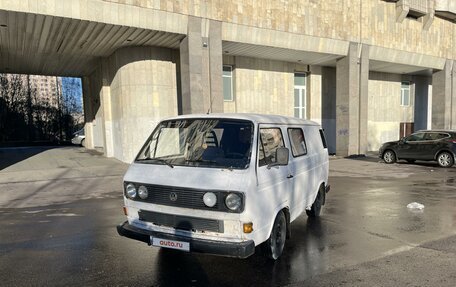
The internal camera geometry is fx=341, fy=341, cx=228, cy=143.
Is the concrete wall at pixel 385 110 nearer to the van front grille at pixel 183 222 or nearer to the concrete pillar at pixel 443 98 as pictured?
the concrete pillar at pixel 443 98

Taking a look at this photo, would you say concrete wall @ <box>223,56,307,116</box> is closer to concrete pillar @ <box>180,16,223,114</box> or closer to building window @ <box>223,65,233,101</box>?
building window @ <box>223,65,233,101</box>

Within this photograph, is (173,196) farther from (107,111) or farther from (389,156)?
(107,111)

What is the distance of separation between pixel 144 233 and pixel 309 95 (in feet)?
64.7

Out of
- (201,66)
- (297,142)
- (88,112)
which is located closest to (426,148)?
(201,66)

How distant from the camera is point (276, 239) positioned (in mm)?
4586

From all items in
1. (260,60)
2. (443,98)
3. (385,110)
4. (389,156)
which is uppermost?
(260,60)

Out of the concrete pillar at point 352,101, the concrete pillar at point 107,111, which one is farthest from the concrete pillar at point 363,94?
the concrete pillar at point 107,111

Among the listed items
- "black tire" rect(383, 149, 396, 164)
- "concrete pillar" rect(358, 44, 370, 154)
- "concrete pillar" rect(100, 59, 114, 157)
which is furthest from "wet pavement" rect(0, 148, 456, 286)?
"concrete pillar" rect(358, 44, 370, 154)

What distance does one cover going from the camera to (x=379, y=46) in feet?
68.8

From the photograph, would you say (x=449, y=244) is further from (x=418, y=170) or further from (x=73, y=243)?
(x=418, y=170)

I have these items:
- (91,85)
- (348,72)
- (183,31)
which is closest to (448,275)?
(183,31)

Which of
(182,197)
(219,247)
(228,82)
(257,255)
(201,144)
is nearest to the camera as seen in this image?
(219,247)

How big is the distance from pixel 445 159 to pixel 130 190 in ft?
48.0

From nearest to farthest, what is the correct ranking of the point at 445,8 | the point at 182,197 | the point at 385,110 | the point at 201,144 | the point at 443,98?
1. the point at 182,197
2. the point at 201,144
3. the point at 445,8
4. the point at 443,98
5. the point at 385,110
